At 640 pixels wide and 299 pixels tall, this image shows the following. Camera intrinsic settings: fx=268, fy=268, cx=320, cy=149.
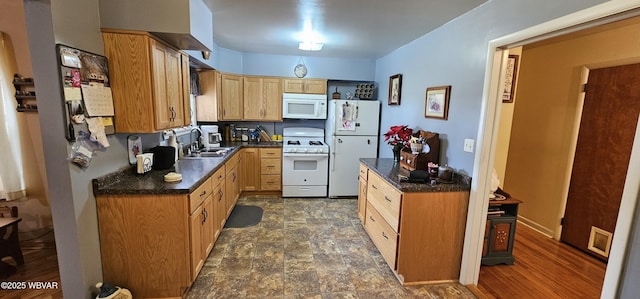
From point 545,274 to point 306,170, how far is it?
10.2 ft

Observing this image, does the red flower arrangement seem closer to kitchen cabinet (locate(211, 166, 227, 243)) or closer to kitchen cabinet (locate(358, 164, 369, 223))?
kitchen cabinet (locate(358, 164, 369, 223))

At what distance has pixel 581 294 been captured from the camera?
220cm

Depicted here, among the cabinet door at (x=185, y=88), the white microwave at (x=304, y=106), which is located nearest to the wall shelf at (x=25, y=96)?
the cabinet door at (x=185, y=88)

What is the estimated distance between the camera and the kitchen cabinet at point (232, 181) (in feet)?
11.1

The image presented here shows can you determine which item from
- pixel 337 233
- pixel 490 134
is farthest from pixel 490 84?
pixel 337 233

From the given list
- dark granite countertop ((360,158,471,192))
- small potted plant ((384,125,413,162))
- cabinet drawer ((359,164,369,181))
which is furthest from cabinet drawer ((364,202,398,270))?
small potted plant ((384,125,413,162))

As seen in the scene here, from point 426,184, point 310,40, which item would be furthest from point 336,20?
point 426,184

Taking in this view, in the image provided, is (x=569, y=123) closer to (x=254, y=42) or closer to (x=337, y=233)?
(x=337, y=233)

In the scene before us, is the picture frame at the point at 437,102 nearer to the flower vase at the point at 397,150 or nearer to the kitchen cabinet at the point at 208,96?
the flower vase at the point at 397,150

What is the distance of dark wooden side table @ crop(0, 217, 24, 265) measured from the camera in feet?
7.49

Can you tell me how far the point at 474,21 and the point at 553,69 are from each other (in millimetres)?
1789

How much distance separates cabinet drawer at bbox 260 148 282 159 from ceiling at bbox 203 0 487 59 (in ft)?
5.24

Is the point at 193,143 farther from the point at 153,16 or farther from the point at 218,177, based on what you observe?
the point at 153,16

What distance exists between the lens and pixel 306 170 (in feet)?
14.4
